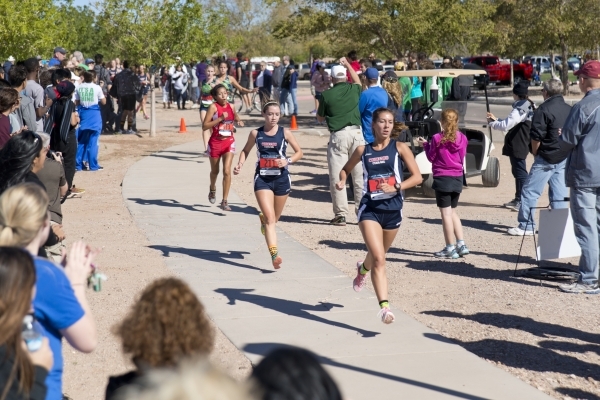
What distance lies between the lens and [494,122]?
1132 centimetres

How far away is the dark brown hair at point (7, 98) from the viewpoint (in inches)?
339

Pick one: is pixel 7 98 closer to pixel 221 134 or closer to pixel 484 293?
pixel 221 134

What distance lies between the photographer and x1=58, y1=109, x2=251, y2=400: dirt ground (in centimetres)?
608

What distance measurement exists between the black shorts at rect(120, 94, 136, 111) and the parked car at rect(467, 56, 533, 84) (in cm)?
2758

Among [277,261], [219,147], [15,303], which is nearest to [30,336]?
[15,303]

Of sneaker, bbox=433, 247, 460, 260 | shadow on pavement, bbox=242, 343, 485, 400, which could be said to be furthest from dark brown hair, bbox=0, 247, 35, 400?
sneaker, bbox=433, 247, 460, 260

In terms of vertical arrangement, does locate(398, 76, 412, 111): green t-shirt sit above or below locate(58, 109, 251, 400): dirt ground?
above

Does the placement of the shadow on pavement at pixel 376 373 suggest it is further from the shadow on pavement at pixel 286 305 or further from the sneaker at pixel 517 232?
the sneaker at pixel 517 232

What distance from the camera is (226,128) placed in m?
12.2

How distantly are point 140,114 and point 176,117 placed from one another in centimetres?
161

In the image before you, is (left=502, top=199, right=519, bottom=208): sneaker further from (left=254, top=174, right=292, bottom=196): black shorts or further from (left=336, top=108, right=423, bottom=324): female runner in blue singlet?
(left=336, top=108, right=423, bottom=324): female runner in blue singlet

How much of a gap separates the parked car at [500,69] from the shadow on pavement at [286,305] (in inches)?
1578

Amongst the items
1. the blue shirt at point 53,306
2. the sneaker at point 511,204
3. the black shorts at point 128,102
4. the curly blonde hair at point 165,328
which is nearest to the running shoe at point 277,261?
the sneaker at point 511,204

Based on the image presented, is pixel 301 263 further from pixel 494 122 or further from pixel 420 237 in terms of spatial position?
pixel 494 122
